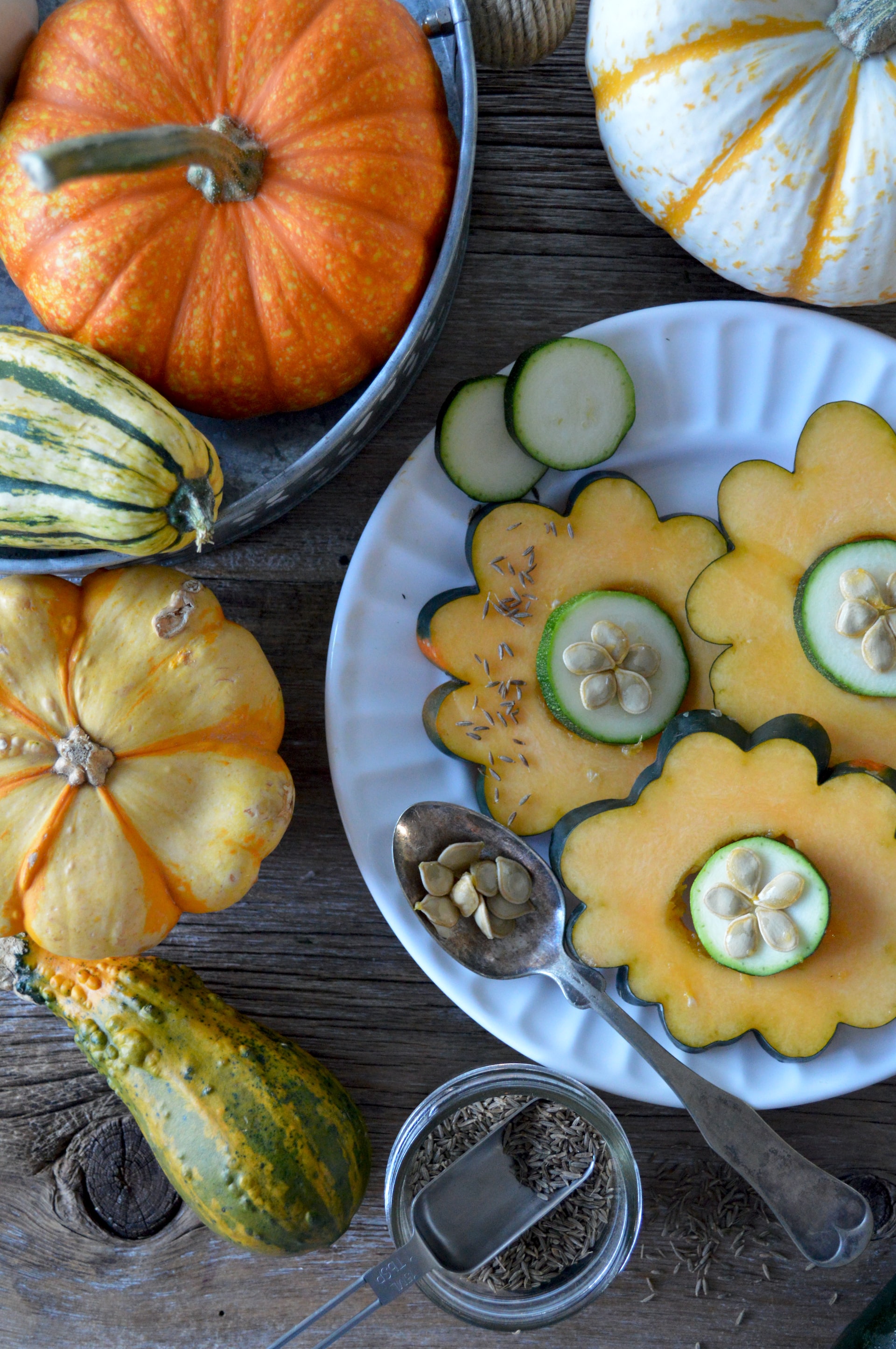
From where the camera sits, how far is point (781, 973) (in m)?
0.99

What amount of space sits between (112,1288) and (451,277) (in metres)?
1.21

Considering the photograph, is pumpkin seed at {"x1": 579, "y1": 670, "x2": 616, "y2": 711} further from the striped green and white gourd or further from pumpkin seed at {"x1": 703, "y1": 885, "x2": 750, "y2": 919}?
the striped green and white gourd

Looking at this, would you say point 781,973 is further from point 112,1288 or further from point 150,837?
point 112,1288

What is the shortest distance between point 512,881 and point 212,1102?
14.9 inches

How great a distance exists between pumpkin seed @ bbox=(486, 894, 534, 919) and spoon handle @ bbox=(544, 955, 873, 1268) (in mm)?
156

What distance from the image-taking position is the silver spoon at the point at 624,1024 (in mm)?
992

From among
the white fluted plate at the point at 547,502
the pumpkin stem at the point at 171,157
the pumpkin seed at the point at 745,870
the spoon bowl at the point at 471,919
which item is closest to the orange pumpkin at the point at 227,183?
the pumpkin stem at the point at 171,157

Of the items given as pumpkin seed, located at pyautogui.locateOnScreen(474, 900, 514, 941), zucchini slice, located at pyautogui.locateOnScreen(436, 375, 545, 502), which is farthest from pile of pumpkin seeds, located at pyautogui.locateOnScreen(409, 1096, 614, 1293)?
zucchini slice, located at pyautogui.locateOnScreen(436, 375, 545, 502)

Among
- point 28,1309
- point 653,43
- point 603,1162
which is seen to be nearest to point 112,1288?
point 28,1309

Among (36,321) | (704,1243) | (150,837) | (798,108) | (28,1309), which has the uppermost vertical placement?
(798,108)

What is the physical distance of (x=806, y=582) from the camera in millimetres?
999

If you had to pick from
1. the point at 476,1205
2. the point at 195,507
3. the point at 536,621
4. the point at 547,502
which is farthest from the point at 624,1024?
the point at 195,507

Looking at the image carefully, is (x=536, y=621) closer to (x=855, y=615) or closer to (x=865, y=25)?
(x=855, y=615)

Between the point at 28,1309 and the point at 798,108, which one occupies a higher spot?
the point at 798,108
